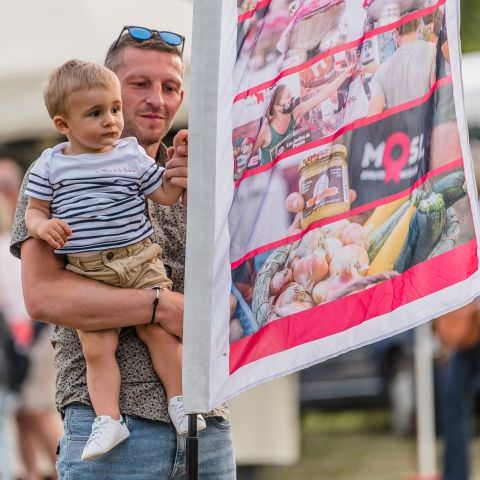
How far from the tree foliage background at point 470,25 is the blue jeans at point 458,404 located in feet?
22.4

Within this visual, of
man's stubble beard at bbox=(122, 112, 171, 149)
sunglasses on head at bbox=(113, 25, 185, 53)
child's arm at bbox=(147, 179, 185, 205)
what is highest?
sunglasses on head at bbox=(113, 25, 185, 53)

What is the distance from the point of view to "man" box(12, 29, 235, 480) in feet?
10.1

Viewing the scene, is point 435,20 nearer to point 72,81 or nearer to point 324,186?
point 324,186

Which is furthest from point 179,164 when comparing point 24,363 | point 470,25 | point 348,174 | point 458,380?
point 470,25

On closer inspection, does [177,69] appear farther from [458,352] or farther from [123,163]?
[458,352]

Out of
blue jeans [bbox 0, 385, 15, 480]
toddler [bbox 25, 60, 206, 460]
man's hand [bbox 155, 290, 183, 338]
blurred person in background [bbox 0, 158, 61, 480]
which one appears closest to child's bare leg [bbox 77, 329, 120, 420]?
toddler [bbox 25, 60, 206, 460]

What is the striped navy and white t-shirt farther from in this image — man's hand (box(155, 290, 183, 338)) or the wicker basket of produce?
the wicker basket of produce

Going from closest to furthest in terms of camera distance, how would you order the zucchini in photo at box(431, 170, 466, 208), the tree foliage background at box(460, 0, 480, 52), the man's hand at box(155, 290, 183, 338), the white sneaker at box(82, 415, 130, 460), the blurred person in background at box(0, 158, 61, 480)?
the zucchini in photo at box(431, 170, 466, 208) < the white sneaker at box(82, 415, 130, 460) < the man's hand at box(155, 290, 183, 338) < the blurred person in background at box(0, 158, 61, 480) < the tree foliage background at box(460, 0, 480, 52)

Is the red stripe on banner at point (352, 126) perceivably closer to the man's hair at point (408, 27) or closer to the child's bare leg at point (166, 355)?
the man's hair at point (408, 27)

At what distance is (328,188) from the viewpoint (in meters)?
2.85

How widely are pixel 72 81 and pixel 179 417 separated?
2.64 feet

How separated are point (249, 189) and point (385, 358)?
360 inches

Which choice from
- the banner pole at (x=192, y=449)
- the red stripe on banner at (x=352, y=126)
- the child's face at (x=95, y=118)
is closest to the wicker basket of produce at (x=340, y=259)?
the red stripe on banner at (x=352, y=126)

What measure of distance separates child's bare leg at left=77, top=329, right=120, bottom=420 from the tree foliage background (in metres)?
11.9
